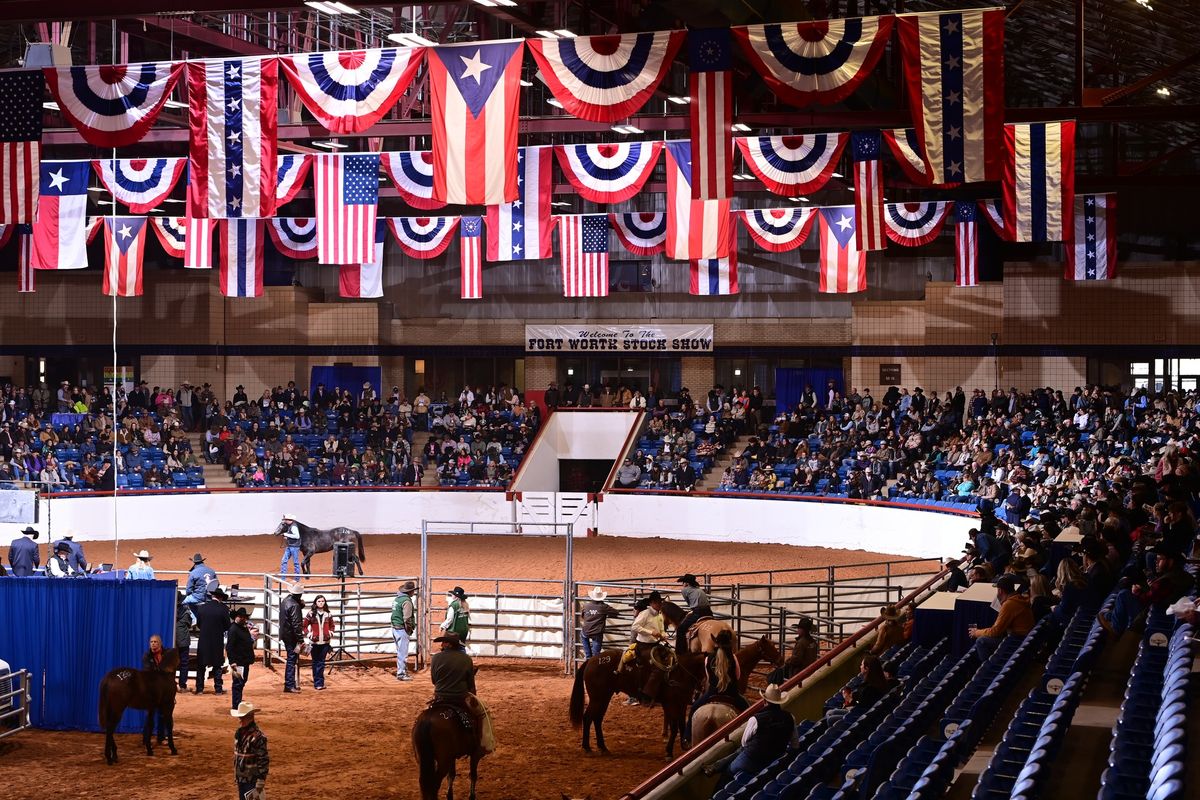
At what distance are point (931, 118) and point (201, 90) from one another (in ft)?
34.3

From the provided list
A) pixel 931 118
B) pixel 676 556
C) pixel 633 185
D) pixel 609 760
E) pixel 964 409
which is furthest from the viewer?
pixel 964 409

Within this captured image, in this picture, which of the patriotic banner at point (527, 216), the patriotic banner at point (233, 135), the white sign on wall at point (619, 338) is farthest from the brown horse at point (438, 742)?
the white sign on wall at point (619, 338)

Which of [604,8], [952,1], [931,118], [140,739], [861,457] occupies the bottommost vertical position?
[140,739]

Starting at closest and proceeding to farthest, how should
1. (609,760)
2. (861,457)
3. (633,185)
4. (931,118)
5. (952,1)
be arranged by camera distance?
(609,760)
(931,118)
(633,185)
(952,1)
(861,457)

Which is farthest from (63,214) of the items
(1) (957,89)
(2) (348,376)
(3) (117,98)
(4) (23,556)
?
(2) (348,376)

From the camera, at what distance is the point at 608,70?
18.8m

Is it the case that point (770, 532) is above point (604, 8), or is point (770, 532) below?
below

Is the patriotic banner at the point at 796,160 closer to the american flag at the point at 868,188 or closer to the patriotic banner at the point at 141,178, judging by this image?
the american flag at the point at 868,188

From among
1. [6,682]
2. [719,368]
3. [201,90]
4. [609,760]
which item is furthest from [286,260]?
[609,760]

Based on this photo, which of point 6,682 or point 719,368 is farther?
point 719,368

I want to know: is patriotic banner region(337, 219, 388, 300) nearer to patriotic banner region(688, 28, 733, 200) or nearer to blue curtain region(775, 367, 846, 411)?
blue curtain region(775, 367, 846, 411)

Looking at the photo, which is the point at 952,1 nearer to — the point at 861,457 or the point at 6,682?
the point at 861,457

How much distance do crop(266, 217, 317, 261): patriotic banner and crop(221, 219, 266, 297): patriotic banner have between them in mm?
1123

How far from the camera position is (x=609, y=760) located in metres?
17.4
